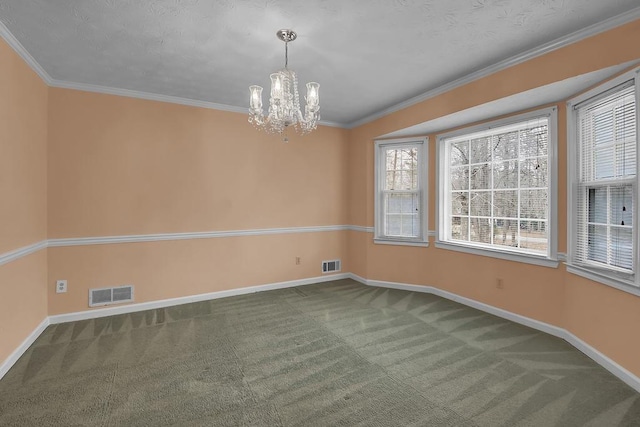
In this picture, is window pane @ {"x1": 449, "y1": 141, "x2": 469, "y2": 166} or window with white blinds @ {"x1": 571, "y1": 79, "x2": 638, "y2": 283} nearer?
window with white blinds @ {"x1": 571, "y1": 79, "x2": 638, "y2": 283}

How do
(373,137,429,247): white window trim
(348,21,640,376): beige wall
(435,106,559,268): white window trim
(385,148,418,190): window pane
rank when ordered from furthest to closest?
(385,148,418,190): window pane
(373,137,429,247): white window trim
(435,106,559,268): white window trim
(348,21,640,376): beige wall

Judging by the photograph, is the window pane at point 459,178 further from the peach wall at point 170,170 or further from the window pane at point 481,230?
the peach wall at point 170,170

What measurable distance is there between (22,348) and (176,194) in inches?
81.9

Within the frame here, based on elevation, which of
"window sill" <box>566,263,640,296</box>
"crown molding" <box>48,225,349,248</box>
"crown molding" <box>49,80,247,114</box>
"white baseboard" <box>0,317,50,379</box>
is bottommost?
"white baseboard" <box>0,317,50,379</box>

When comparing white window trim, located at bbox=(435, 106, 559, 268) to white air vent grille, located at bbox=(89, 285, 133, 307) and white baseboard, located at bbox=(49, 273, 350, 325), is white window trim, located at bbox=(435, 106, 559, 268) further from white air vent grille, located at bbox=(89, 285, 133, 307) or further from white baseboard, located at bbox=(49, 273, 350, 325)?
Result: white air vent grille, located at bbox=(89, 285, 133, 307)

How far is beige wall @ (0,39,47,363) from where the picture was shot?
7.91ft

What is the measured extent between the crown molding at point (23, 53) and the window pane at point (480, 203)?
4897 mm

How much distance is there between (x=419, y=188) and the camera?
4.47 m

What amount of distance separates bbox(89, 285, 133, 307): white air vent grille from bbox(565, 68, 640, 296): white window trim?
4862mm

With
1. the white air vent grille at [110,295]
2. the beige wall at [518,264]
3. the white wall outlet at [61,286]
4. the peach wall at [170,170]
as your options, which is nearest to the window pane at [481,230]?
the beige wall at [518,264]

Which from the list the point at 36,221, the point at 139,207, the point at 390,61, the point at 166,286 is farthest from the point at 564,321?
the point at 36,221

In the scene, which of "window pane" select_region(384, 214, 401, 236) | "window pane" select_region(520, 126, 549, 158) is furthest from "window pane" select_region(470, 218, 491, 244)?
"window pane" select_region(384, 214, 401, 236)

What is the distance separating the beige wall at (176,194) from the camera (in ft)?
11.1

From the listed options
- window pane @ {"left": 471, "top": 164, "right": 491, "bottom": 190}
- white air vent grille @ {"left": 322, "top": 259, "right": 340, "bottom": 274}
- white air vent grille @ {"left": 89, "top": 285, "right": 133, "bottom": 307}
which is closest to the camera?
white air vent grille @ {"left": 89, "top": 285, "right": 133, "bottom": 307}
